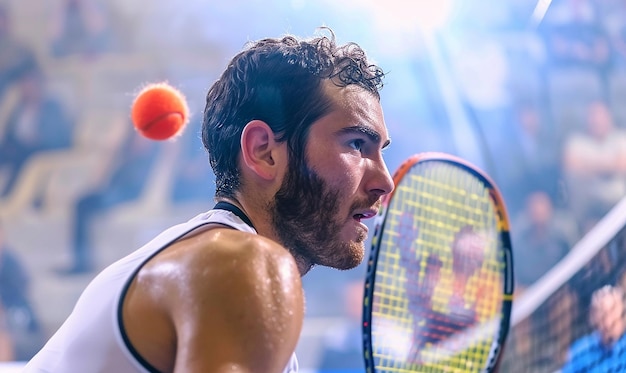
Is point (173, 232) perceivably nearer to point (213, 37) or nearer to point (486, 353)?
point (486, 353)

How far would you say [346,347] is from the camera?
3.38 m

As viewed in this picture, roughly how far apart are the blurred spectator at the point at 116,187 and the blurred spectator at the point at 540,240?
1898mm

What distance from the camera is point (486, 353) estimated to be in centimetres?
152

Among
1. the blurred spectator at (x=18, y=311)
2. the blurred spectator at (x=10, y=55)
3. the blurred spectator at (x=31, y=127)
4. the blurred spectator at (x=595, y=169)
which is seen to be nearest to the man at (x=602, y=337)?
the blurred spectator at (x=595, y=169)

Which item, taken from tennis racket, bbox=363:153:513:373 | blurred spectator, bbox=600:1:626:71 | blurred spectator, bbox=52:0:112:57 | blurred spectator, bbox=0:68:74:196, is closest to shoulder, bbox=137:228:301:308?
tennis racket, bbox=363:153:513:373

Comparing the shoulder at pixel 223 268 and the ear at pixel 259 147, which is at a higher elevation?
the ear at pixel 259 147

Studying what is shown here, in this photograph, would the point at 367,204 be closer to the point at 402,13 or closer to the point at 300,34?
the point at 300,34

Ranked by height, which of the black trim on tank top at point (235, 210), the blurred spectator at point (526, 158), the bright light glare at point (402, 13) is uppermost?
the bright light glare at point (402, 13)

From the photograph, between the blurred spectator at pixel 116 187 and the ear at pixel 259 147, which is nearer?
the ear at pixel 259 147

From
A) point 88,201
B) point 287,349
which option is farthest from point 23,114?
point 287,349

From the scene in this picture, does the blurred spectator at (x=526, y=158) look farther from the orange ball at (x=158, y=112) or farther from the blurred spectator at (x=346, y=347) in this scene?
the orange ball at (x=158, y=112)

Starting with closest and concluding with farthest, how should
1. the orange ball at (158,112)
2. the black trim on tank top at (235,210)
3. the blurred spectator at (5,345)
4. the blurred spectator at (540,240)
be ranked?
the black trim on tank top at (235,210) → the orange ball at (158,112) → the blurred spectator at (5,345) → the blurred spectator at (540,240)

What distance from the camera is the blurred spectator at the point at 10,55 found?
365 centimetres

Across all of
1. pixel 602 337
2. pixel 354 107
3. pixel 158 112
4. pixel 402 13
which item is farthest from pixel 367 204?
pixel 402 13
